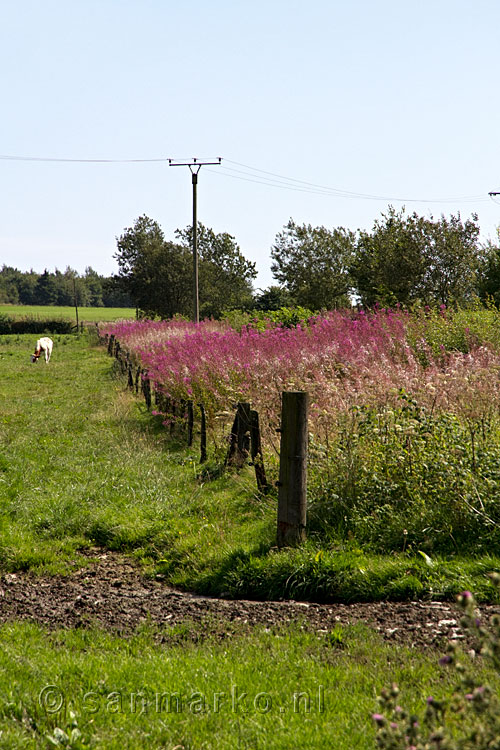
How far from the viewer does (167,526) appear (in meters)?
6.31

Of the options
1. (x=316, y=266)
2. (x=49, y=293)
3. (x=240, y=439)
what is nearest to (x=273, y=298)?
(x=316, y=266)

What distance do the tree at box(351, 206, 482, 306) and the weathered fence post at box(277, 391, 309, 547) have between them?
957 inches

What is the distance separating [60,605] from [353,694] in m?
2.46

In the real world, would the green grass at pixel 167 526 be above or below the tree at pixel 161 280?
below

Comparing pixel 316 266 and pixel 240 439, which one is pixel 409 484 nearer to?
pixel 240 439

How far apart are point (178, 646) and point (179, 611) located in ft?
2.08

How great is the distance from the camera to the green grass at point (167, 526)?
15.5 feet

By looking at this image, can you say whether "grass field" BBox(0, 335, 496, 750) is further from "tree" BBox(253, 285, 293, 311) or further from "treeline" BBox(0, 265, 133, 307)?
"treeline" BBox(0, 265, 133, 307)

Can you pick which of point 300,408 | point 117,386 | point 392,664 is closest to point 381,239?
point 117,386

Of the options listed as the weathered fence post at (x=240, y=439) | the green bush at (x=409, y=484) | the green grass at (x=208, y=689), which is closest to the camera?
the green grass at (x=208, y=689)

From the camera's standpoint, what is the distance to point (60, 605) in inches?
185

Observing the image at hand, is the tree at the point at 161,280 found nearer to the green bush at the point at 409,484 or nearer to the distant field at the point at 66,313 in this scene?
the distant field at the point at 66,313

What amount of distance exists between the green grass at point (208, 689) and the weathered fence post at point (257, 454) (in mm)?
3019

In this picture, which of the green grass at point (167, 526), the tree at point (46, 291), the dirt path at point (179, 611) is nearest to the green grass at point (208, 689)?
the dirt path at point (179, 611)
